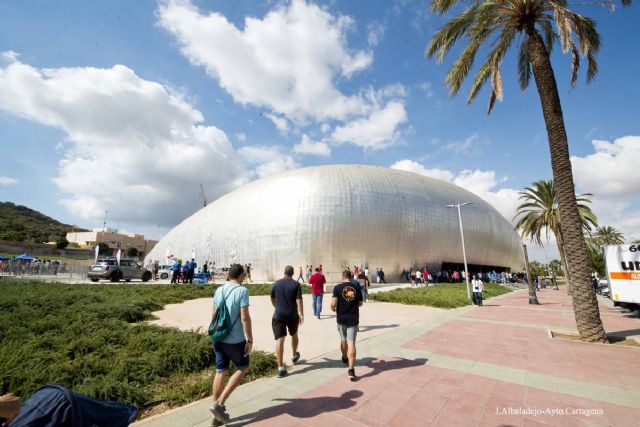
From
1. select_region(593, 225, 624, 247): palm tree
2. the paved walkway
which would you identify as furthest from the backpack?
select_region(593, 225, 624, 247): palm tree

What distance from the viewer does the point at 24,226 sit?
370 feet

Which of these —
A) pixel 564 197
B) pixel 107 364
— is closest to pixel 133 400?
pixel 107 364

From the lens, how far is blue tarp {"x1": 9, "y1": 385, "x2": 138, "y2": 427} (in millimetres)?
2041

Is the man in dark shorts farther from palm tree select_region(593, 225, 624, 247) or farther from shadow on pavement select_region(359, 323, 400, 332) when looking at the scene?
palm tree select_region(593, 225, 624, 247)

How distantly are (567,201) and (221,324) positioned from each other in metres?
10.9

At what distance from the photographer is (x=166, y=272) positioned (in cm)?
3466

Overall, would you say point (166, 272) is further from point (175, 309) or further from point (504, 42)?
point (504, 42)

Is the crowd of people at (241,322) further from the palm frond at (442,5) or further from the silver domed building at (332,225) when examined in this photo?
the silver domed building at (332,225)

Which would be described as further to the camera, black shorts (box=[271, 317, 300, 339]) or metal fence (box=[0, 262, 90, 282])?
metal fence (box=[0, 262, 90, 282])

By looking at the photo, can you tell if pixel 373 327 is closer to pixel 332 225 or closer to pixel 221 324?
pixel 221 324

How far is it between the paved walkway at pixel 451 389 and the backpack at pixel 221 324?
1079 millimetres

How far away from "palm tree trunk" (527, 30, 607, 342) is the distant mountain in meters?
114

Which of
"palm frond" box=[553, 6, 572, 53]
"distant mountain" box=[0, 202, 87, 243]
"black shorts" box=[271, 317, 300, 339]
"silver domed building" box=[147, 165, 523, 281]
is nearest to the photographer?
"black shorts" box=[271, 317, 300, 339]

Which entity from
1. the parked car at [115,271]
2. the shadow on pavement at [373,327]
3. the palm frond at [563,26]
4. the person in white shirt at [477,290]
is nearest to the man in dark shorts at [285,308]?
the shadow on pavement at [373,327]
